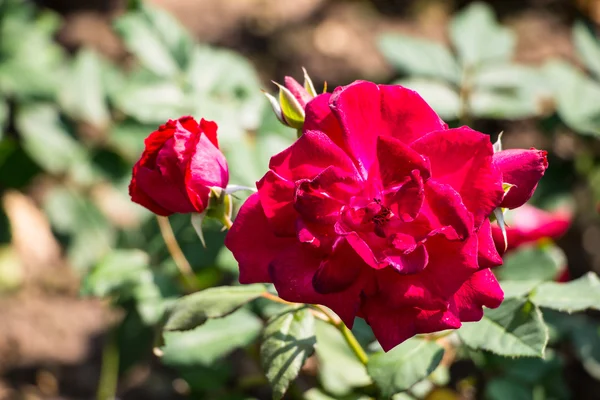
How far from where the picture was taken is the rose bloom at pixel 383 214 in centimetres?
66

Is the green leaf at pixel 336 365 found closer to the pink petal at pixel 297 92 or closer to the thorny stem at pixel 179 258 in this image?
the thorny stem at pixel 179 258

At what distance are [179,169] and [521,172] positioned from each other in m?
0.35

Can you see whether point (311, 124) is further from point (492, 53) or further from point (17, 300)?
point (17, 300)

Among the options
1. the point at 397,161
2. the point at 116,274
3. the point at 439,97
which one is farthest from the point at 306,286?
the point at 439,97

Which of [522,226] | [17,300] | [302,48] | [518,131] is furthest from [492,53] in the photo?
[17,300]

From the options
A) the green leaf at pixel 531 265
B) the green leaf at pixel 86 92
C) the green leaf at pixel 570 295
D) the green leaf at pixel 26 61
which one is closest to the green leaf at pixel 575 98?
the green leaf at pixel 531 265

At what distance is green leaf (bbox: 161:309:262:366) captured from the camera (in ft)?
3.61

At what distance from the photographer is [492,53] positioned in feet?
4.91

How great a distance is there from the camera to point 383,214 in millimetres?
682

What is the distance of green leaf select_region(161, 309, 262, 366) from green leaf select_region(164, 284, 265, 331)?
22cm

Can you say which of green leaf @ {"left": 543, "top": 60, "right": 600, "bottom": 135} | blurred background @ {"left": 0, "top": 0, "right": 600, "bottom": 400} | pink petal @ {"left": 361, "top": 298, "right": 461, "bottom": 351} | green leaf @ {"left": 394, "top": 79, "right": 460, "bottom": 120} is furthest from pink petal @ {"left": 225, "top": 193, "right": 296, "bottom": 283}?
green leaf @ {"left": 543, "top": 60, "right": 600, "bottom": 135}

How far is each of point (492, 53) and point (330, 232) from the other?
960 mm

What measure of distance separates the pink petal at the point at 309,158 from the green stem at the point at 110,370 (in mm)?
1071

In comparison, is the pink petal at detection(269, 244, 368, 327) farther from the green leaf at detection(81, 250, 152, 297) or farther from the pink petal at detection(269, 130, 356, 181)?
the green leaf at detection(81, 250, 152, 297)
